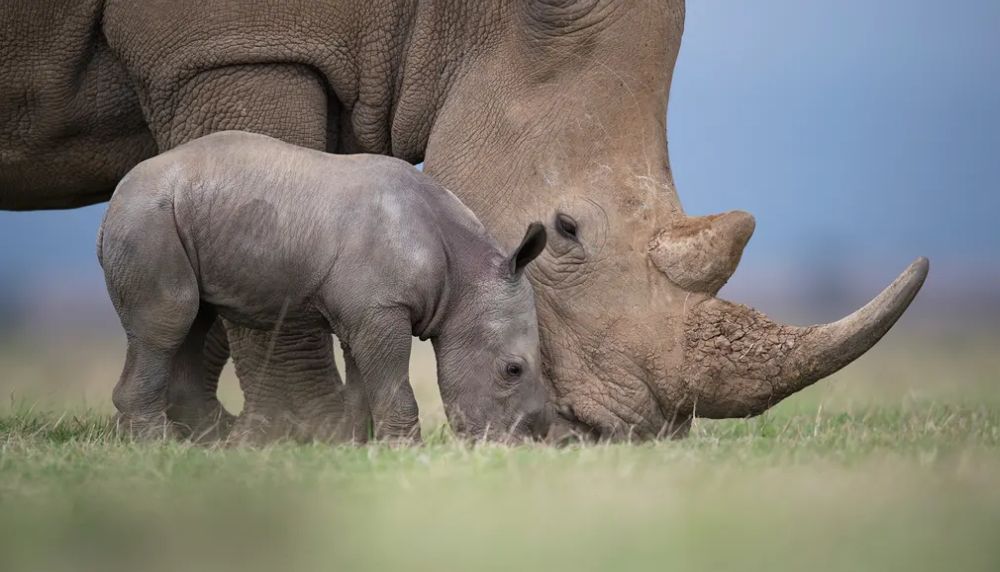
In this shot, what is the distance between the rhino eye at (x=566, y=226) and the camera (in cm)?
702

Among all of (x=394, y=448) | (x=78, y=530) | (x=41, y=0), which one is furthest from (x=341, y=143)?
(x=78, y=530)

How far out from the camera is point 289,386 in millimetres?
7340

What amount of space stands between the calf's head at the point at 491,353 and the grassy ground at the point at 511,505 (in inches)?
9.4

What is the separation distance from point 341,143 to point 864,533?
4.18 m

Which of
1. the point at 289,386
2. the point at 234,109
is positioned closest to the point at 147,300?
the point at 289,386

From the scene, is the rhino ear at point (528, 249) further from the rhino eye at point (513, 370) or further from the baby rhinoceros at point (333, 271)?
the rhino eye at point (513, 370)

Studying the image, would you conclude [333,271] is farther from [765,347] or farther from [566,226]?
[765,347]

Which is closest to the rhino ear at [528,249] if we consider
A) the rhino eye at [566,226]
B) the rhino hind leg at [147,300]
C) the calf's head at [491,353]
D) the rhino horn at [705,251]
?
the calf's head at [491,353]

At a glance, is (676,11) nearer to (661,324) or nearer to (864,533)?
(661,324)

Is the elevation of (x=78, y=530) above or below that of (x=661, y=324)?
below

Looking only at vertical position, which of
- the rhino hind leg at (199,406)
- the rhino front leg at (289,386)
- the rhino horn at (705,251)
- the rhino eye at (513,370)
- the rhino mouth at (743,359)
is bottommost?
the rhino hind leg at (199,406)

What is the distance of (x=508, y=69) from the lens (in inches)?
290

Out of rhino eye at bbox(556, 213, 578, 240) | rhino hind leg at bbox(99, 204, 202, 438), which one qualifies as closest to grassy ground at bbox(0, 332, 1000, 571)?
rhino hind leg at bbox(99, 204, 202, 438)

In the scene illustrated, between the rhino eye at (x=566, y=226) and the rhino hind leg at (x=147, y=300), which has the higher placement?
the rhino eye at (x=566, y=226)
